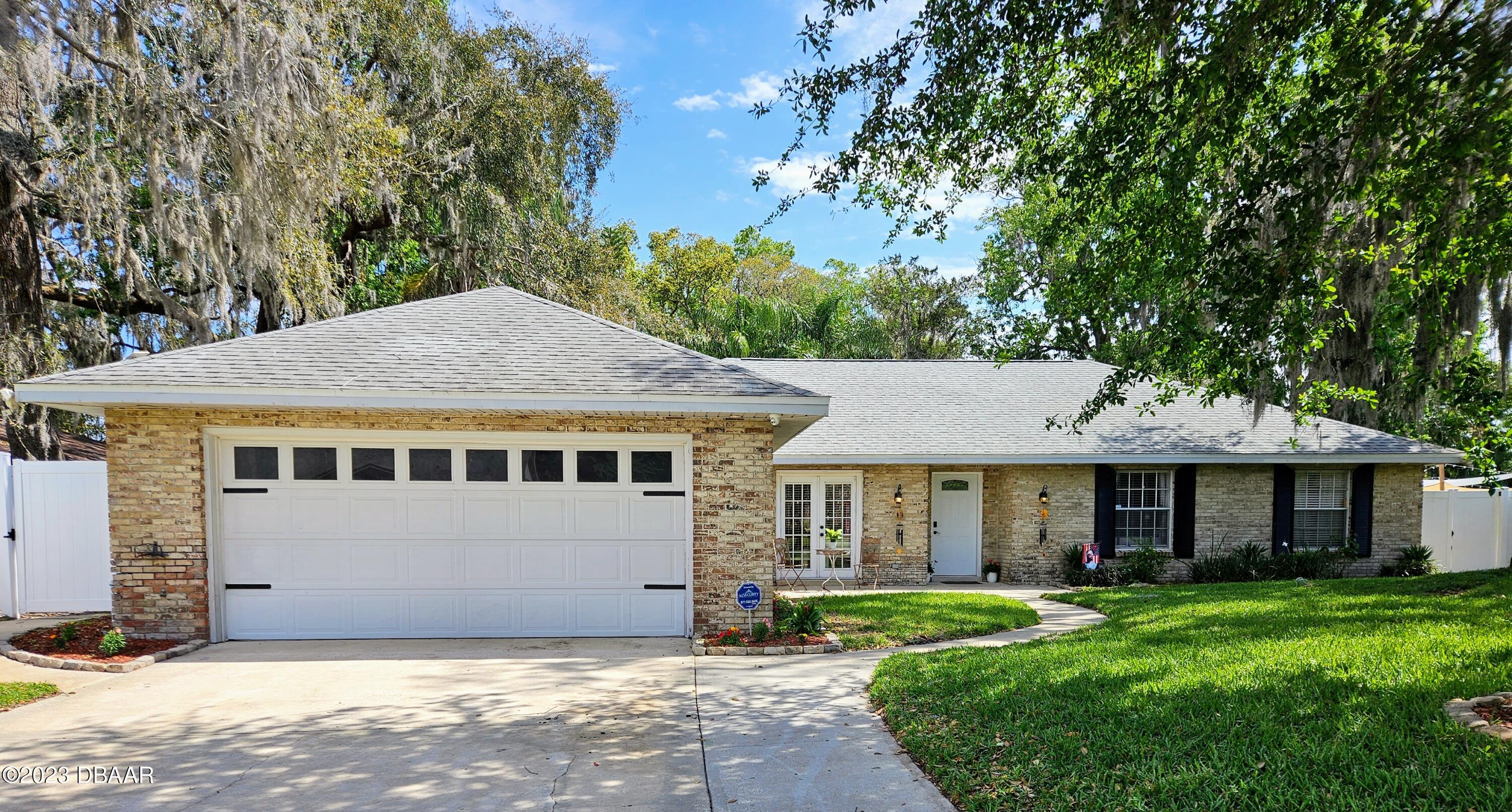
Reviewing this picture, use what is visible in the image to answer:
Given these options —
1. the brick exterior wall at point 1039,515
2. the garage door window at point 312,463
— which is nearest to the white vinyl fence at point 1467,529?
the brick exterior wall at point 1039,515

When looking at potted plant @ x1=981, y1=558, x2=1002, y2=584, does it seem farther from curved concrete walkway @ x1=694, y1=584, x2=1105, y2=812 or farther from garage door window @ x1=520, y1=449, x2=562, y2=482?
garage door window @ x1=520, y1=449, x2=562, y2=482

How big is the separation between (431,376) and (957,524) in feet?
31.8

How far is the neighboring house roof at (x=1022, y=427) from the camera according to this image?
1245cm

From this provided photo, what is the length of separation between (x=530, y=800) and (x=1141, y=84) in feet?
22.1

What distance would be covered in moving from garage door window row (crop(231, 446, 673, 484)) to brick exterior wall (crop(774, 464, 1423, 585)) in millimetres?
5456

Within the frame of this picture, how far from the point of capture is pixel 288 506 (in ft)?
24.3

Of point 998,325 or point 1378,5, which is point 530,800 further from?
point 998,325

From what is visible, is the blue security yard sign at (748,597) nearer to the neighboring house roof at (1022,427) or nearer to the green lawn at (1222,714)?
the green lawn at (1222,714)

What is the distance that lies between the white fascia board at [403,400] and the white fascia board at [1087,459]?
5.01 m

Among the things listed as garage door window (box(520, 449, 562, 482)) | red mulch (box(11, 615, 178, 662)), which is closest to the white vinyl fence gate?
red mulch (box(11, 615, 178, 662))

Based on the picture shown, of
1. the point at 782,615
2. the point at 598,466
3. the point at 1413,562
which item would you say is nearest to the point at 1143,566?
the point at 1413,562

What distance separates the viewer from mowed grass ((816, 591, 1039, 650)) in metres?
7.90

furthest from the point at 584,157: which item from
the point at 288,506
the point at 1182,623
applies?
the point at 1182,623

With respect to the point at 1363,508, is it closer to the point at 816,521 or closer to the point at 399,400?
the point at 816,521
